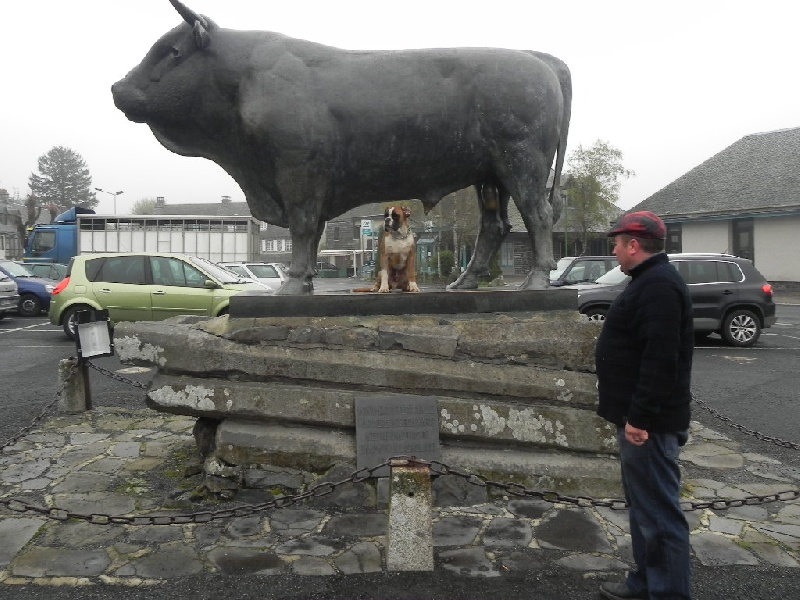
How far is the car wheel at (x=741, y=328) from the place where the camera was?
10.3m

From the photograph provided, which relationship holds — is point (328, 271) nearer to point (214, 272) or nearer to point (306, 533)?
point (214, 272)

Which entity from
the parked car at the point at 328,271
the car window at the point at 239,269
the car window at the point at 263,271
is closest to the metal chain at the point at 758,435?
the car window at the point at 239,269

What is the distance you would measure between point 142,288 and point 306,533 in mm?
7435

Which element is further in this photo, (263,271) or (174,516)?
(263,271)

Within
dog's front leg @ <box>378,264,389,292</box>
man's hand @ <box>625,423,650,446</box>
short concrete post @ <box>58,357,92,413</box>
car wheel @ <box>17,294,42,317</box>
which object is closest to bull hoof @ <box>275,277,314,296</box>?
dog's front leg @ <box>378,264,389,292</box>

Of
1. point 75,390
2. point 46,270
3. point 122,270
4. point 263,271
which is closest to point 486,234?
point 75,390

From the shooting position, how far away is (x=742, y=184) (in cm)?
2388

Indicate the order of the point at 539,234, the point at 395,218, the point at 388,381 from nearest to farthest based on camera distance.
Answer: the point at 388,381 → the point at 395,218 → the point at 539,234

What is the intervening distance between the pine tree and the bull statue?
6938 centimetres

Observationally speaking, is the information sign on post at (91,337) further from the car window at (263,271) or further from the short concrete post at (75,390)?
the car window at (263,271)

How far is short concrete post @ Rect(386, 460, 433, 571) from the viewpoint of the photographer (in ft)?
9.43

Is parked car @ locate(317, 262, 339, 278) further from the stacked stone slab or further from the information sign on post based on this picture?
the stacked stone slab

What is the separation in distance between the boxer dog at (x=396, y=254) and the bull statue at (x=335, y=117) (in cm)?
34

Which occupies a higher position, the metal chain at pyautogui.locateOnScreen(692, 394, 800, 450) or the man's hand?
the man's hand
